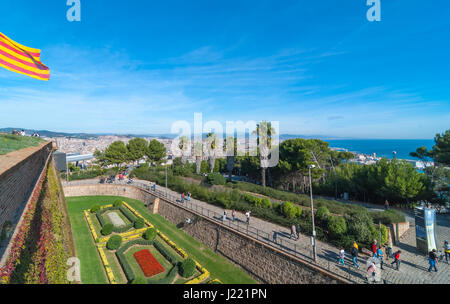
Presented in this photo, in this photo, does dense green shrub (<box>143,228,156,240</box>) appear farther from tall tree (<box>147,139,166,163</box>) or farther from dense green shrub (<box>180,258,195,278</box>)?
tall tree (<box>147,139,166,163</box>)

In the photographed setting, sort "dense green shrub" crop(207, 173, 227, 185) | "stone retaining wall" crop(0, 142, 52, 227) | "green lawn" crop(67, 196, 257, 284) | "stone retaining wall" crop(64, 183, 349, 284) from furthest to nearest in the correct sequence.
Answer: "dense green shrub" crop(207, 173, 227, 185) < "green lawn" crop(67, 196, 257, 284) < "stone retaining wall" crop(64, 183, 349, 284) < "stone retaining wall" crop(0, 142, 52, 227)

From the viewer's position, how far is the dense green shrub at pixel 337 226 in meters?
13.6

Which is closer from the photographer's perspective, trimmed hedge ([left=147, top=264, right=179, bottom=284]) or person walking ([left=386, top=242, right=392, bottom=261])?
person walking ([left=386, top=242, right=392, bottom=261])

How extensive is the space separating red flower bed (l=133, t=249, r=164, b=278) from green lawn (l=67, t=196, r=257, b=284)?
223 cm

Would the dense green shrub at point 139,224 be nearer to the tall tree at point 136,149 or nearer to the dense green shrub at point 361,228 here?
the dense green shrub at point 361,228

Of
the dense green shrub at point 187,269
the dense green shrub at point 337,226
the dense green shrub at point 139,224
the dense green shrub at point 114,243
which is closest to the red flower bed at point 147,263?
the dense green shrub at point 187,269

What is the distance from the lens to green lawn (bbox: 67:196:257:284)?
1380cm

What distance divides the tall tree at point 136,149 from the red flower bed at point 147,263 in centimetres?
2943

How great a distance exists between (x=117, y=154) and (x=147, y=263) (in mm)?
30885

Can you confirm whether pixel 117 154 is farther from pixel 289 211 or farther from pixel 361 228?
pixel 361 228

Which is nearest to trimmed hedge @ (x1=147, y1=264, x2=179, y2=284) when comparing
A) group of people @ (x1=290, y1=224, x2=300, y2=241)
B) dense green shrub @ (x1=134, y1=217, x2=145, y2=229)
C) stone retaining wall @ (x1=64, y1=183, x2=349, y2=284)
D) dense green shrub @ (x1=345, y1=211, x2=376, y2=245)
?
stone retaining wall @ (x1=64, y1=183, x2=349, y2=284)

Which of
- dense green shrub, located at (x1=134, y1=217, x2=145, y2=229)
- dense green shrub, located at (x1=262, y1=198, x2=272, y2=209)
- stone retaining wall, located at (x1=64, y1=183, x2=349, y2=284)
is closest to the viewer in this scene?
stone retaining wall, located at (x1=64, y1=183, x2=349, y2=284)
